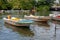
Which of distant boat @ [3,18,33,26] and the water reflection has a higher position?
distant boat @ [3,18,33,26]

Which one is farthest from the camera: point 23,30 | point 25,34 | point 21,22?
point 21,22

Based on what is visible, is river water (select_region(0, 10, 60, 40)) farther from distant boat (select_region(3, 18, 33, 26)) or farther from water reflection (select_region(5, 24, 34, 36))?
distant boat (select_region(3, 18, 33, 26))

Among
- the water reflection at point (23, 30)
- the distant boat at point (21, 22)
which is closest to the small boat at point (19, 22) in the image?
the distant boat at point (21, 22)

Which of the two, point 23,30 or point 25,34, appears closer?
point 25,34

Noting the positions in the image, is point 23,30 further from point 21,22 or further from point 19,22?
point 19,22

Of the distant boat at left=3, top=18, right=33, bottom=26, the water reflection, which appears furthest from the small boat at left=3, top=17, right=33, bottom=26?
the water reflection

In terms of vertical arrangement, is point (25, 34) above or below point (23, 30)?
above

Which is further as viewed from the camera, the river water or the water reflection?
the water reflection

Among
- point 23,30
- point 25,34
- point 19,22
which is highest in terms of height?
point 19,22

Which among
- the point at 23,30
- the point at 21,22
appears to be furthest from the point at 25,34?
the point at 21,22

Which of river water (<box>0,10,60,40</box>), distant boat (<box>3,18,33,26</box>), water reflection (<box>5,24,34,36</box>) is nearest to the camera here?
river water (<box>0,10,60,40</box>)

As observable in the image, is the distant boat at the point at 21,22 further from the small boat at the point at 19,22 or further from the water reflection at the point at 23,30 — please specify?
the water reflection at the point at 23,30

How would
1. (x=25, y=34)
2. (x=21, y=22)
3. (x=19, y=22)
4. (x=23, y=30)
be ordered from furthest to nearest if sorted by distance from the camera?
(x=19, y=22) < (x=21, y=22) < (x=23, y=30) < (x=25, y=34)

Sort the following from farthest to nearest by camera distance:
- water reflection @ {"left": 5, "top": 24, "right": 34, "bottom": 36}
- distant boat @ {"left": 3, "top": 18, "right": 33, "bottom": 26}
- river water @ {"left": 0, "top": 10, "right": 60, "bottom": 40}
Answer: distant boat @ {"left": 3, "top": 18, "right": 33, "bottom": 26} < water reflection @ {"left": 5, "top": 24, "right": 34, "bottom": 36} < river water @ {"left": 0, "top": 10, "right": 60, "bottom": 40}
